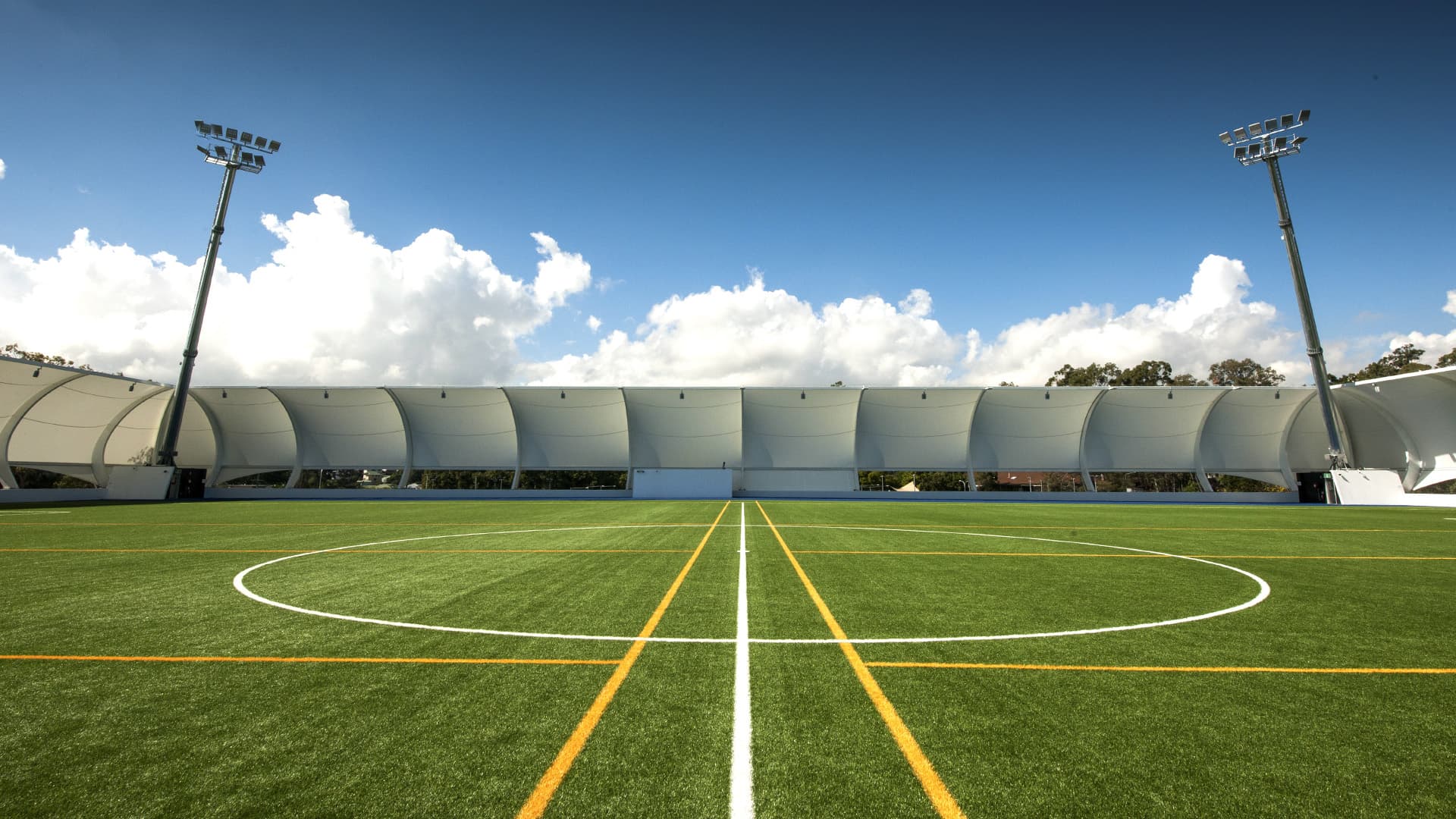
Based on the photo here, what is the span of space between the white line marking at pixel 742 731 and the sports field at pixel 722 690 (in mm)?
22

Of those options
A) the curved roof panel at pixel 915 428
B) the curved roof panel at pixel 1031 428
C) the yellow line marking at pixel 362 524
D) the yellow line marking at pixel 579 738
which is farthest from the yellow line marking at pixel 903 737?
the curved roof panel at pixel 1031 428

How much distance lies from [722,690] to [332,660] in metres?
3.06

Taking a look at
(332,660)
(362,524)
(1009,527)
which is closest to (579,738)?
(332,660)

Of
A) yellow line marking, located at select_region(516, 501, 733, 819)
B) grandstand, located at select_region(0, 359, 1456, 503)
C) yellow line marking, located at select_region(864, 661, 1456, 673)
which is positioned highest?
grandstand, located at select_region(0, 359, 1456, 503)

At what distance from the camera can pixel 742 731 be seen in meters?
3.41

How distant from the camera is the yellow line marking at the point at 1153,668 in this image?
448 cm

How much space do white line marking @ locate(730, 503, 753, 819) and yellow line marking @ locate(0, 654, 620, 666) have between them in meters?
1.01

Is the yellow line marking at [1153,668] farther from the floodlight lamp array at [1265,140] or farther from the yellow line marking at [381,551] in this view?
the floodlight lamp array at [1265,140]

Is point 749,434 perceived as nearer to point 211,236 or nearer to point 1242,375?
point 211,236

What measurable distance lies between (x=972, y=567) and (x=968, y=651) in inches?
193

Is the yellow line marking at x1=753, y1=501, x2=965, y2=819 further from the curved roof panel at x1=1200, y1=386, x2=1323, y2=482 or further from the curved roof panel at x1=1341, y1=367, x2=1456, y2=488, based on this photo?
the curved roof panel at x1=1200, y1=386, x2=1323, y2=482

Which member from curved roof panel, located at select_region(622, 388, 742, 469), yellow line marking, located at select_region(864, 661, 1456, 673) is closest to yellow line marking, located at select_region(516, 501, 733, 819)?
yellow line marking, located at select_region(864, 661, 1456, 673)

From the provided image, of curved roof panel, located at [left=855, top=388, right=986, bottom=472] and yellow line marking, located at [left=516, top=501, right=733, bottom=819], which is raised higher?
curved roof panel, located at [left=855, top=388, right=986, bottom=472]

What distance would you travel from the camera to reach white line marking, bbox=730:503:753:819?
267 centimetres
